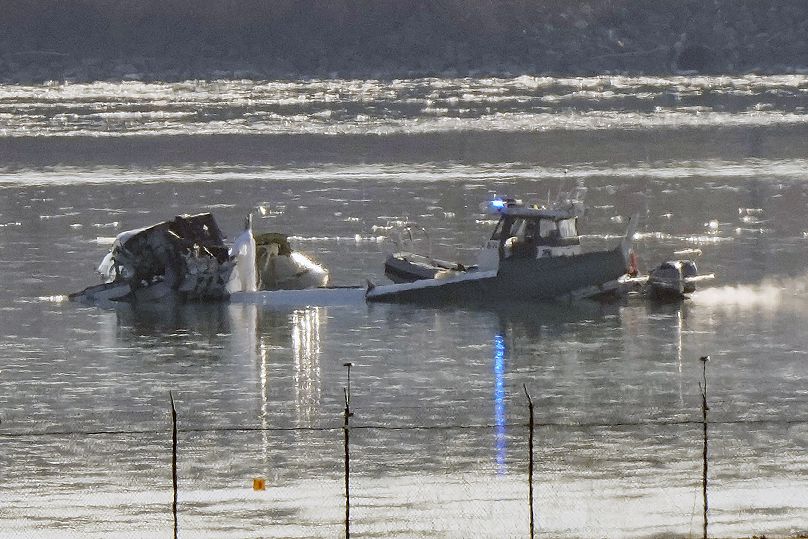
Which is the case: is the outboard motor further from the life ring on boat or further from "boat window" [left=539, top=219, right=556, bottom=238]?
"boat window" [left=539, top=219, right=556, bottom=238]

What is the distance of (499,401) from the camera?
40875 millimetres

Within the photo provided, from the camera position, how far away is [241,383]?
43438 mm

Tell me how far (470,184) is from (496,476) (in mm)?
72427

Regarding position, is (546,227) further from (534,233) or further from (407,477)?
(407,477)

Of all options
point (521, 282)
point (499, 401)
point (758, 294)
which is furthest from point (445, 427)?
point (758, 294)

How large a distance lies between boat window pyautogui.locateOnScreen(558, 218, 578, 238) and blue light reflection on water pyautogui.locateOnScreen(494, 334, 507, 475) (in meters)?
5.73

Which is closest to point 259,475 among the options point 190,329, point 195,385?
point 195,385

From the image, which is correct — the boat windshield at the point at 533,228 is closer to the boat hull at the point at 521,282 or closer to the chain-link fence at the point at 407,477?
the boat hull at the point at 521,282

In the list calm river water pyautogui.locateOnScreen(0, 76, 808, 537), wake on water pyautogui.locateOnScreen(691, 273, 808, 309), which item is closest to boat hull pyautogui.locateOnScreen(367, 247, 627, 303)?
calm river water pyautogui.locateOnScreen(0, 76, 808, 537)

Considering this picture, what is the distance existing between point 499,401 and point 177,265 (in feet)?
67.2

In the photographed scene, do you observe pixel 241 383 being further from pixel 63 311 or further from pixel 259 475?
pixel 63 311

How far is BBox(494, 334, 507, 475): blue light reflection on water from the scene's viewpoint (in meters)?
34.7

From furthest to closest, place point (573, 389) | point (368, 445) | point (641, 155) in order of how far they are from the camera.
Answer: point (641, 155), point (573, 389), point (368, 445)

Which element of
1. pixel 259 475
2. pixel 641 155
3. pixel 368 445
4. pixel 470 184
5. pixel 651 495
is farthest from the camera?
pixel 641 155
